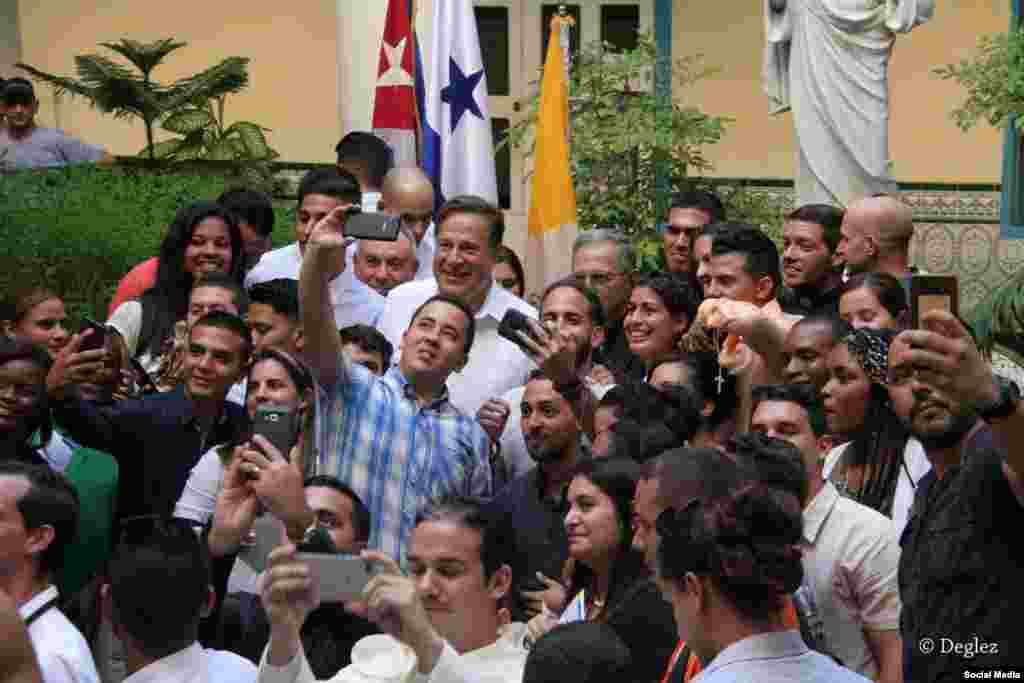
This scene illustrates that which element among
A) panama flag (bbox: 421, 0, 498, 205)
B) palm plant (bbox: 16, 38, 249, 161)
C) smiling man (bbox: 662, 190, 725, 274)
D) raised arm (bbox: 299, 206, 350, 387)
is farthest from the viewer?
palm plant (bbox: 16, 38, 249, 161)

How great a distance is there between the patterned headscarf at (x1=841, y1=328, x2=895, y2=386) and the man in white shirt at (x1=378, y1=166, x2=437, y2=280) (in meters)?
2.81

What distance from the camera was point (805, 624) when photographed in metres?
4.39

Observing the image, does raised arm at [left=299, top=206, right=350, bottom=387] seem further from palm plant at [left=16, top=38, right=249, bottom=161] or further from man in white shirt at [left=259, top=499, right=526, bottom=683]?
palm plant at [left=16, top=38, right=249, bottom=161]

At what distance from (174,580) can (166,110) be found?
8.91 meters

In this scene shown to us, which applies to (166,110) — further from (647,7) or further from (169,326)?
(169,326)

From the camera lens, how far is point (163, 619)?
4645mm

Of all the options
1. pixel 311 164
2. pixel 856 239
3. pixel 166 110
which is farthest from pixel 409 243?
pixel 311 164

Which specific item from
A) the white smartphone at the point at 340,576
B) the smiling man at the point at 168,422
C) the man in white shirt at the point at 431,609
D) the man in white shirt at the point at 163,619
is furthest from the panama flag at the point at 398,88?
the white smartphone at the point at 340,576

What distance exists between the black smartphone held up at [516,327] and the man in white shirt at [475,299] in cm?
73

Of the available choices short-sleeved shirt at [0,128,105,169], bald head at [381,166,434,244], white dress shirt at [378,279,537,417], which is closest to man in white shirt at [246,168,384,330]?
white dress shirt at [378,279,537,417]

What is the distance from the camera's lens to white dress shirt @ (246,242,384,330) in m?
7.51

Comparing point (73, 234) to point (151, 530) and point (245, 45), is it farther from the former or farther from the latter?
point (245, 45)

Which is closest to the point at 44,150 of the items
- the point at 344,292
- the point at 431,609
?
the point at 344,292

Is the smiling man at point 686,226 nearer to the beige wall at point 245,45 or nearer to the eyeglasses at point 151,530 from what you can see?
the eyeglasses at point 151,530
